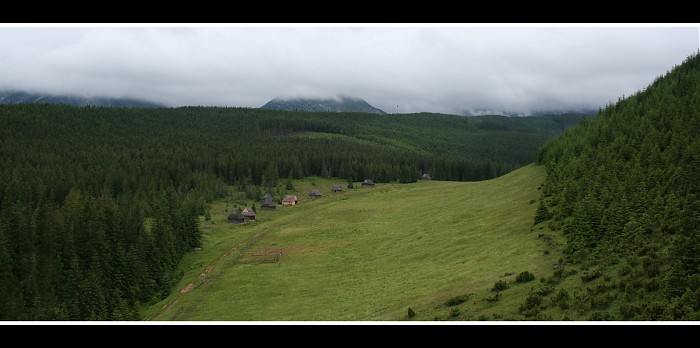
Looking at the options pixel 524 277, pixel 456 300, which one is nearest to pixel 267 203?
pixel 456 300

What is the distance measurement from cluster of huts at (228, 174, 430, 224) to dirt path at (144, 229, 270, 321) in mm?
15840

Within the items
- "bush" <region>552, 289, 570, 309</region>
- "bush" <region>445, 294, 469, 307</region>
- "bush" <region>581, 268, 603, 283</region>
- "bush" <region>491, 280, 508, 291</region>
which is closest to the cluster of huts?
"bush" <region>445, 294, 469, 307</region>

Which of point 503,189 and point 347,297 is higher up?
point 503,189

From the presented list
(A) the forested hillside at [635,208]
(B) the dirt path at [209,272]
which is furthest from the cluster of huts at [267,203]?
(A) the forested hillside at [635,208]

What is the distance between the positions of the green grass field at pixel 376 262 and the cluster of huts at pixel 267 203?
9.23ft

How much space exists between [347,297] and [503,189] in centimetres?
5008

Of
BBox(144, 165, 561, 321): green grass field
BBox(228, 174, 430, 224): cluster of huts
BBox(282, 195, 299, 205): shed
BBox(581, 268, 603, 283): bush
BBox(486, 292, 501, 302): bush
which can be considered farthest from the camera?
BBox(282, 195, 299, 205): shed

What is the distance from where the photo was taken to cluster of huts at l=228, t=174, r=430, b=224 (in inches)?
4820

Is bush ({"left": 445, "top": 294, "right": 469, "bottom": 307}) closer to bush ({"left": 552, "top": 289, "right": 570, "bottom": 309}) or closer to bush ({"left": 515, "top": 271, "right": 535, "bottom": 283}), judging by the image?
bush ({"left": 515, "top": 271, "right": 535, "bottom": 283})

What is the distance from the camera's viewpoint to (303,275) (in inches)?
2849

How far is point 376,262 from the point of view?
72250 millimetres
